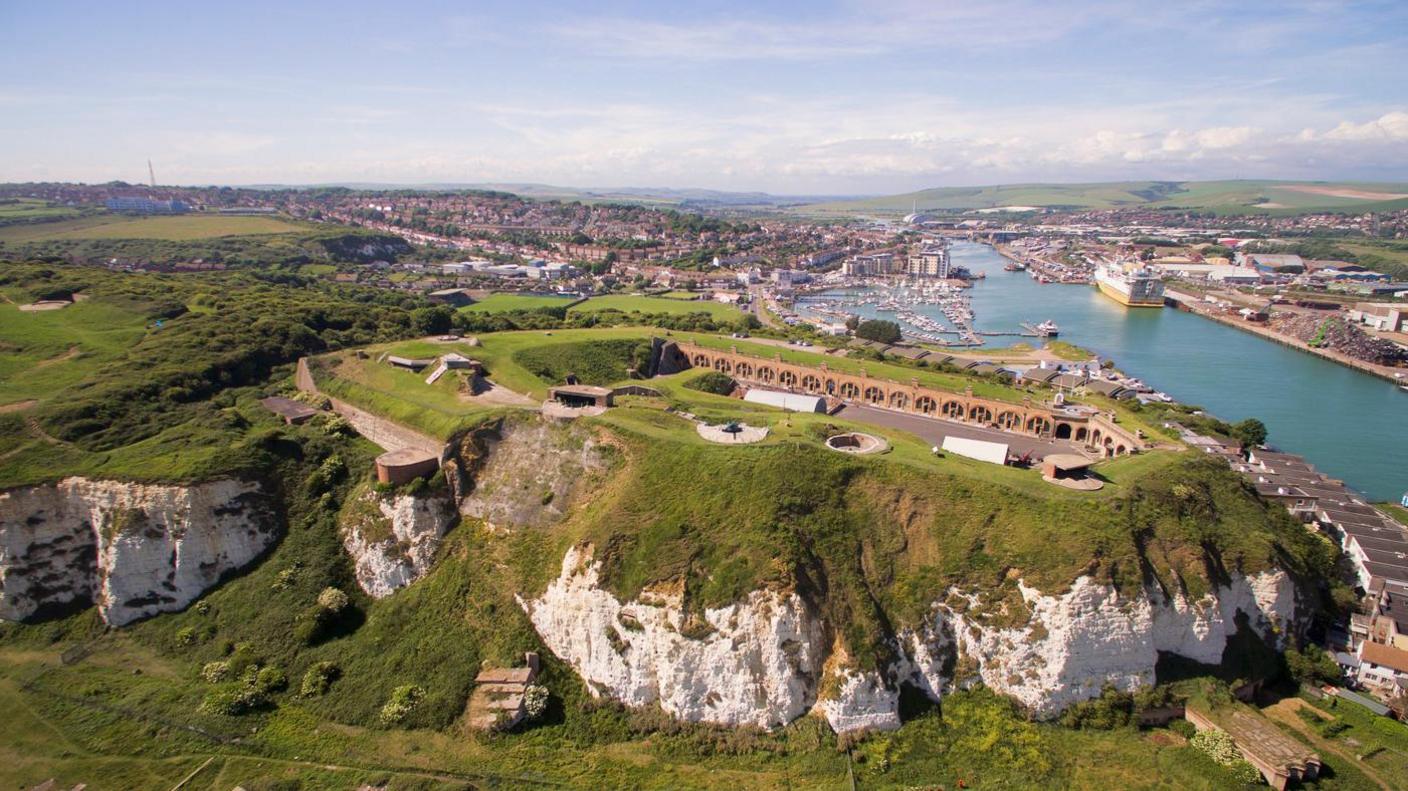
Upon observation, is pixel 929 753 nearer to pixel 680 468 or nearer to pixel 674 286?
pixel 680 468

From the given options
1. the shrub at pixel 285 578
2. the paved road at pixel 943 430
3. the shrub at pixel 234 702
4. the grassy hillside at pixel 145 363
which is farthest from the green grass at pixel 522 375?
the shrub at pixel 234 702

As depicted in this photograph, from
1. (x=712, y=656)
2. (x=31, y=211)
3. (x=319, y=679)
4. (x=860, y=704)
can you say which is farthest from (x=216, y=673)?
(x=31, y=211)

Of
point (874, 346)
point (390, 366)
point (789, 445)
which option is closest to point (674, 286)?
point (874, 346)

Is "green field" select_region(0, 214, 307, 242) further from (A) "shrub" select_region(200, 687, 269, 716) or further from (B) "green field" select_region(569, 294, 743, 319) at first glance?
(A) "shrub" select_region(200, 687, 269, 716)

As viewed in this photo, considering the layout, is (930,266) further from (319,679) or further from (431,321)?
(319,679)

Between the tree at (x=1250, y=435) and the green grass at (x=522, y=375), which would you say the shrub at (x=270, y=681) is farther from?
the tree at (x=1250, y=435)
